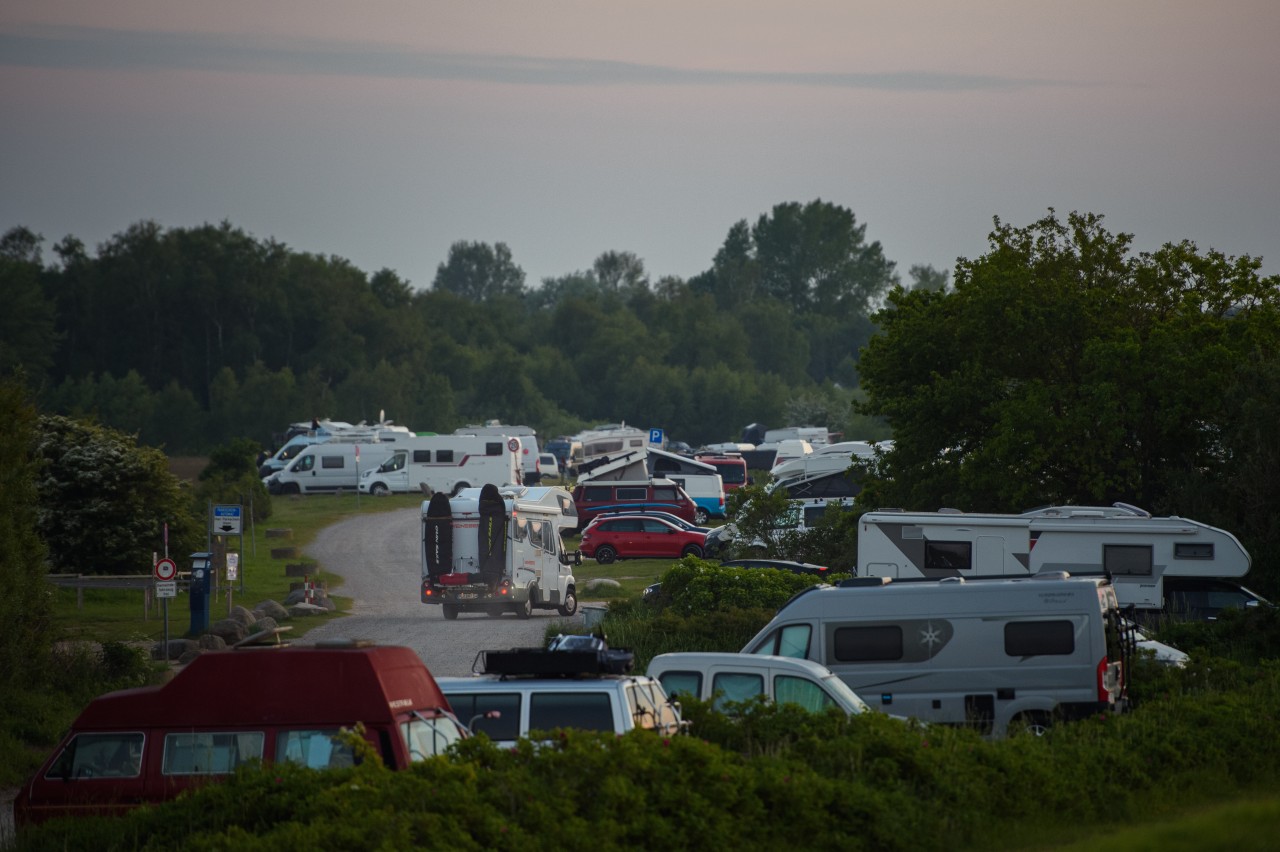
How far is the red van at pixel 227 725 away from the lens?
11273 mm

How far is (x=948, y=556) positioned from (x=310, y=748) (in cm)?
1508

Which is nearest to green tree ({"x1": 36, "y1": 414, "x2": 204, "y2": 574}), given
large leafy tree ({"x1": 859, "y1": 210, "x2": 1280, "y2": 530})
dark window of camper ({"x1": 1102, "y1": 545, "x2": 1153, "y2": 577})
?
large leafy tree ({"x1": 859, "y1": 210, "x2": 1280, "y2": 530})

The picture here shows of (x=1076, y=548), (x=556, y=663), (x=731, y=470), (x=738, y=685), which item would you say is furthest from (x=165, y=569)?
(x=731, y=470)

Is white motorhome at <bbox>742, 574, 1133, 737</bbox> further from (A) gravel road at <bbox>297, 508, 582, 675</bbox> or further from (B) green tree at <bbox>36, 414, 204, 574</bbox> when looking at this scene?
(B) green tree at <bbox>36, 414, 204, 574</bbox>

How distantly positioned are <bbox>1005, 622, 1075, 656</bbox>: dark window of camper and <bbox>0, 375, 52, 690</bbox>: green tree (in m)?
13.2

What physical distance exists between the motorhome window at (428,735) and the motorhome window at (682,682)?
138 inches

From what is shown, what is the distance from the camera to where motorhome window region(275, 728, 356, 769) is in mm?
11203

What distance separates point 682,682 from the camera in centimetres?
1498

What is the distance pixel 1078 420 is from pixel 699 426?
86.7 meters

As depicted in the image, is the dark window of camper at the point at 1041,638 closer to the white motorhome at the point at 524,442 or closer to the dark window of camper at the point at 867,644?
the dark window of camper at the point at 867,644

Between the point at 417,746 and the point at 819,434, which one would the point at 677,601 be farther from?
the point at 819,434

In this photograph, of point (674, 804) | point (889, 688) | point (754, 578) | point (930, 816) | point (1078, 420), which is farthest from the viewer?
point (1078, 420)

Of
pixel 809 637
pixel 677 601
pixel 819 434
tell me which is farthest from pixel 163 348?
pixel 809 637

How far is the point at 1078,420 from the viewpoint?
3047 centimetres
